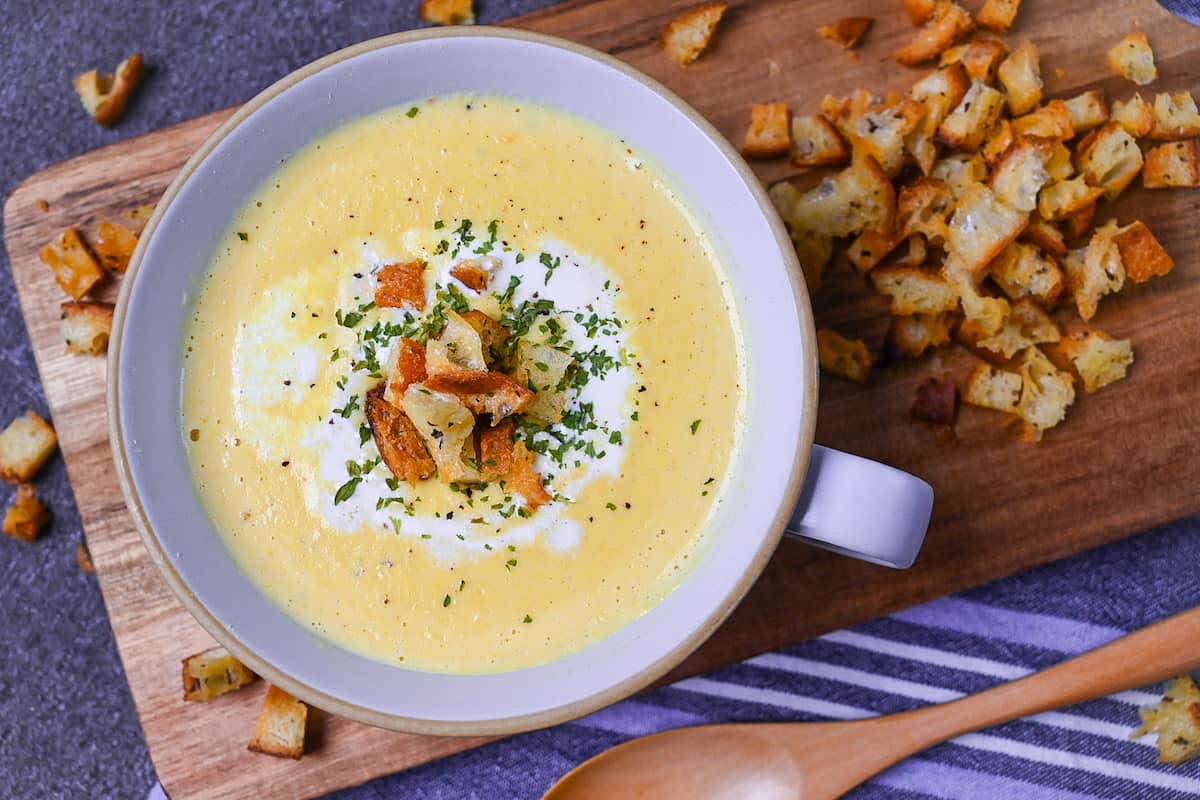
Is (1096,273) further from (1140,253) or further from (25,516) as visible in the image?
(25,516)

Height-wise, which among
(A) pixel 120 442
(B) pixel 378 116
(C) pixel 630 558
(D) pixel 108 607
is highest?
(B) pixel 378 116

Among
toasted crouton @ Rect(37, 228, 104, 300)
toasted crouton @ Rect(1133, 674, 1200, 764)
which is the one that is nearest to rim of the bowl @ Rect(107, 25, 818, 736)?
toasted crouton @ Rect(37, 228, 104, 300)

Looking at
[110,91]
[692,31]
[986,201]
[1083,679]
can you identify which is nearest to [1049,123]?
[986,201]

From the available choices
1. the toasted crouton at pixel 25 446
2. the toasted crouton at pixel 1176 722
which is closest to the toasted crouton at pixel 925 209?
the toasted crouton at pixel 1176 722

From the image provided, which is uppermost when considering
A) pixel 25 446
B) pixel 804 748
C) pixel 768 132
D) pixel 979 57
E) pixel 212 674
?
pixel 979 57

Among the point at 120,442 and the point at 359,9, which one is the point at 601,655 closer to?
the point at 120,442

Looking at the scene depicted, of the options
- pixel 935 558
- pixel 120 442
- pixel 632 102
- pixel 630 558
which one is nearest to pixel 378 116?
pixel 632 102
